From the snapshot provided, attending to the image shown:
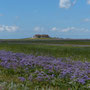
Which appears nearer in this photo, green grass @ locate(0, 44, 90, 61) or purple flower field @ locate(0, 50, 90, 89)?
purple flower field @ locate(0, 50, 90, 89)

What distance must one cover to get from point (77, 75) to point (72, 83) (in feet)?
3.17

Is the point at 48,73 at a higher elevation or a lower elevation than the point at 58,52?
lower

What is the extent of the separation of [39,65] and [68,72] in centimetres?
259

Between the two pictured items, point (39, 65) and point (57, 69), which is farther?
point (39, 65)

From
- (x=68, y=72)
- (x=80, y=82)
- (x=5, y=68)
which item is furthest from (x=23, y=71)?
(x=80, y=82)

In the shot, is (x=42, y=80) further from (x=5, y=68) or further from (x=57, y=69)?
(x=5, y=68)

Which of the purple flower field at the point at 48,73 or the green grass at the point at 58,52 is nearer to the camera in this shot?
the purple flower field at the point at 48,73

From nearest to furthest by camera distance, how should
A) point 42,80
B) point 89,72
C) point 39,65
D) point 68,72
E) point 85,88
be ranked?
point 85,88 < point 42,80 < point 68,72 < point 89,72 < point 39,65

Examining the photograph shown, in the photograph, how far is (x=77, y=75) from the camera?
8.70m

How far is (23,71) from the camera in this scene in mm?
9867

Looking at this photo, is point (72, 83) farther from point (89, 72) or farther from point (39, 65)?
point (39, 65)

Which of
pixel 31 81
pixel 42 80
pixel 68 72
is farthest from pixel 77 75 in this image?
pixel 31 81

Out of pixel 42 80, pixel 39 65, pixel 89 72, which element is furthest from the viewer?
pixel 39 65

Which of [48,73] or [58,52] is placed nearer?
[48,73]
